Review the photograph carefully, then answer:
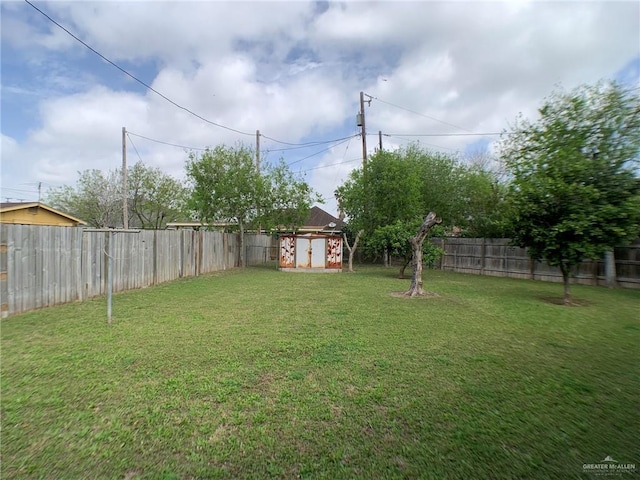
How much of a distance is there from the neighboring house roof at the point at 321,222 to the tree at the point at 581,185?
17576 millimetres

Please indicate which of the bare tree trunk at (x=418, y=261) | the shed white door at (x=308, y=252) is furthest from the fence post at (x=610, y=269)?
the shed white door at (x=308, y=252)

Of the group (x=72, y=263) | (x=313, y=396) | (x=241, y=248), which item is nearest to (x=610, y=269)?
(x=313, y=396)

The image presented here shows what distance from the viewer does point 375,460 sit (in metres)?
2.47

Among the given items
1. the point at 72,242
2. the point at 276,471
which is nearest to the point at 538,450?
the point at 276,471

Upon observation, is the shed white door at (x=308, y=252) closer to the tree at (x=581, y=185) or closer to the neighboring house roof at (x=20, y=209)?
the tree at (x=581, y=185)

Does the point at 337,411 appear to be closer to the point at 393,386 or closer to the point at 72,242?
the point at 393,386

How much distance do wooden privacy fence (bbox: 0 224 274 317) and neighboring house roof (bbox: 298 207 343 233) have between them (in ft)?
52.0

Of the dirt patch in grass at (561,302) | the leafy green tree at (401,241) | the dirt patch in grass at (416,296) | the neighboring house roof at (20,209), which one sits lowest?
the dirt patch in grass at (561,302)

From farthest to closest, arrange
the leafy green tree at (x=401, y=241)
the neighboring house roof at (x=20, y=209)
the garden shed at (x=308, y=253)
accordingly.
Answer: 1. the garden shed at (x=308, y=253)
2. the neighboring house roof at (x=20, y=209)
3. the leafy green tree at (x=401, y=241)

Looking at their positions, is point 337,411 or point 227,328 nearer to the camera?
point 337,411

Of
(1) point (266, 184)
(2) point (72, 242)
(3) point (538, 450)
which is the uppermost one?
(1) point (266, 184)

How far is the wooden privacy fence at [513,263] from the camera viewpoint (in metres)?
11.9

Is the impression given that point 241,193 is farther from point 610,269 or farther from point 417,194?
point 610,269

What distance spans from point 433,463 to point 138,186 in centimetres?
2612
